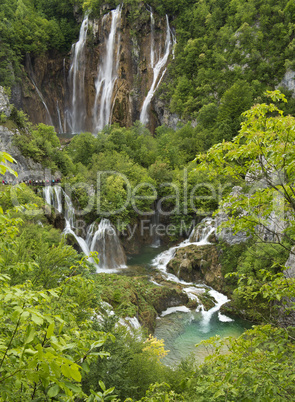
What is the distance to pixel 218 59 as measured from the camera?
34.8 metres

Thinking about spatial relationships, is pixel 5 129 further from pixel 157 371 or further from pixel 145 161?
pixel 157 371

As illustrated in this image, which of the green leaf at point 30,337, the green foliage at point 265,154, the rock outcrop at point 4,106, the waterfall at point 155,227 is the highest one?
the rock outcrop at point 4,106

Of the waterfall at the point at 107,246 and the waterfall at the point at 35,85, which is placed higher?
the waterfall at the point at 35,85

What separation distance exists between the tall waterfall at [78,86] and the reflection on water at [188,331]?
36.2 meters

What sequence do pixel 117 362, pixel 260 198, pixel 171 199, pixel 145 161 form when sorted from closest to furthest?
pixel 260 198 < pixel 117 362 < pixel 171 199 < pixel 145 161

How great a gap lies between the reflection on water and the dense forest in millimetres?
779

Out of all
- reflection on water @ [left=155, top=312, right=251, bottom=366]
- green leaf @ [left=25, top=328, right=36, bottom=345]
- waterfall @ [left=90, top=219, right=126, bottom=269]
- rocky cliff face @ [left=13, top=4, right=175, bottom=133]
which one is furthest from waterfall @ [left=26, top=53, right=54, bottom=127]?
green leaf @ [left=25, top=328, right=36, bottom=345]

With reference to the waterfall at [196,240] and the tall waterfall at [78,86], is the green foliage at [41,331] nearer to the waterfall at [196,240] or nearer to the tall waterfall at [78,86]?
the waterfall at [196,240]

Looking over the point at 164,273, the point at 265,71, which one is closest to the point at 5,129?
the point at 164,273

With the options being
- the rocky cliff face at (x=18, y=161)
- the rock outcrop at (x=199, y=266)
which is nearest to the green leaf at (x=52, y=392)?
the rock outcrop at (x=199, y=266)

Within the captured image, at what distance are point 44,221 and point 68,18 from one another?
49735mm

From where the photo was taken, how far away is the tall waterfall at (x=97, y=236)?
20.4 metres

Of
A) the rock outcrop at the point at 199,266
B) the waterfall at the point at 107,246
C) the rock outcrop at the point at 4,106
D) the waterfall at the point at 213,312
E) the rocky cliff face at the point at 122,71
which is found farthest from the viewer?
the rocky cliff face at the point at 122,71

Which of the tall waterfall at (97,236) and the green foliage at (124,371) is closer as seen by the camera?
the green foliage at (124,371)
